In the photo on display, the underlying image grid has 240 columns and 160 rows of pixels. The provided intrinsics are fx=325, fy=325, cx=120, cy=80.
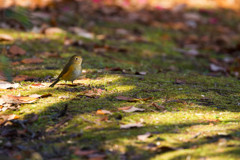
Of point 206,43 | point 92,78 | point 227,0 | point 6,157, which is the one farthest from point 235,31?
point 6,157

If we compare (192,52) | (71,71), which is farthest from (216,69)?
(71,71)

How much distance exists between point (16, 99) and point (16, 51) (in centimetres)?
219

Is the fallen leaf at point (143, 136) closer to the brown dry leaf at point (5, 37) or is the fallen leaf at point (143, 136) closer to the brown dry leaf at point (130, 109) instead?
the brown dry leaf at point (130, 109)

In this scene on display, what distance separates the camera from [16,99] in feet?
10.0

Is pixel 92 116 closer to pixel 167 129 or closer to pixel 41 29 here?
pixel 167 129

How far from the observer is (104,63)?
196 inches

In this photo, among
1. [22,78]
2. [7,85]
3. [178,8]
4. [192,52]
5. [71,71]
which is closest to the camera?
[7,85]

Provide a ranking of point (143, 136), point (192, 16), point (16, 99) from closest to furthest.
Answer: point (143, 136) < point (16, 99) < point (192, 16)

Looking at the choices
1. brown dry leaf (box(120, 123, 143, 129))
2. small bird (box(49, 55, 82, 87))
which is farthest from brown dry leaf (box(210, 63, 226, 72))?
brown dry leaf (box(120, 123, 143, 129))

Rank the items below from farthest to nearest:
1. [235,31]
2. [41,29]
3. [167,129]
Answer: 1. [235,31]
2. [41,29]
3. [167,129]

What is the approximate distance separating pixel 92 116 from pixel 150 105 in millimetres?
604

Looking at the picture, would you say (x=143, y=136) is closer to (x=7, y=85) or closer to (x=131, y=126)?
(x=131, y=126)

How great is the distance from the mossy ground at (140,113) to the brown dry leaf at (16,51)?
0.41 ft

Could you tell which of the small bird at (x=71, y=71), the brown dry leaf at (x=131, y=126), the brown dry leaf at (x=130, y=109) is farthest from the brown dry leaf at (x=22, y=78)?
the brown dry leaf at (x=131, y=126)
